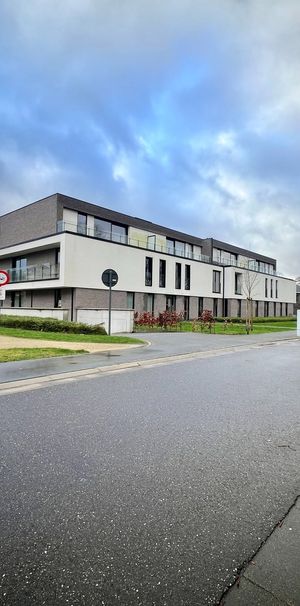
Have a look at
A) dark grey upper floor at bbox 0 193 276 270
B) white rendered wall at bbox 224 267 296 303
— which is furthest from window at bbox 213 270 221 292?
dark grey upper floor at bbox 0 193 276 270

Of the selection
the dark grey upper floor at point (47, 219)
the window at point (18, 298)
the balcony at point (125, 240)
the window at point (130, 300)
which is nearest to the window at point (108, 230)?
the balcony at point (125, 240)

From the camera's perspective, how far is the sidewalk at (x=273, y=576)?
1958mm

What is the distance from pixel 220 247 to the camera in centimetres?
5075

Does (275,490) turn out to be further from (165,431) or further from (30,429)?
(30,429)

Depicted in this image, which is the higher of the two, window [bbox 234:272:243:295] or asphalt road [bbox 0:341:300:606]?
window [bbox 234:272:243:295]

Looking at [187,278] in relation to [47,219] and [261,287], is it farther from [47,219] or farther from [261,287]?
[261,287]

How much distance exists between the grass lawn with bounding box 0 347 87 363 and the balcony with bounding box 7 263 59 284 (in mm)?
16139

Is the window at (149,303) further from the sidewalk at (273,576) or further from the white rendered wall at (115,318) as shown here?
the sidewalk at (273,576)

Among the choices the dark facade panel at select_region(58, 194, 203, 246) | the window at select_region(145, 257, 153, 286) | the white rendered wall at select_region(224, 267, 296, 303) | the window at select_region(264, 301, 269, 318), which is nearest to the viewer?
the dark facade panel at select_region(58, 194, 203, 246)

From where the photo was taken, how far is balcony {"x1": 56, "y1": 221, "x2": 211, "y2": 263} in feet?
95.7

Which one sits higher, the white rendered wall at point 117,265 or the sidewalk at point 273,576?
the white rendered wall at point 117,265

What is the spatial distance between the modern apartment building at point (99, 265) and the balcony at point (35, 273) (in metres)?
0.08

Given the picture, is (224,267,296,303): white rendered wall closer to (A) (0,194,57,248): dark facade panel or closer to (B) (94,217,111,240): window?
(B) (94,217,111,240): window

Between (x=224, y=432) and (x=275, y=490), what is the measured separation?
1454 mm
